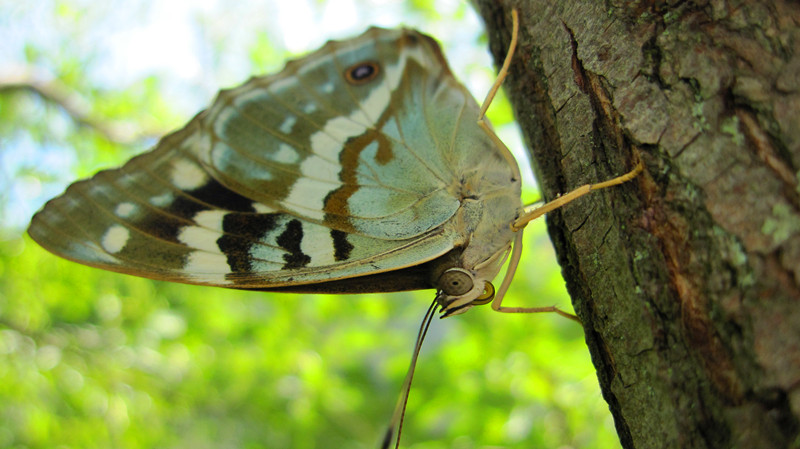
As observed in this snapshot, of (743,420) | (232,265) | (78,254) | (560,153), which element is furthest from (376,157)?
(743,420)

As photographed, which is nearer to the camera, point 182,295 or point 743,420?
point 743,420

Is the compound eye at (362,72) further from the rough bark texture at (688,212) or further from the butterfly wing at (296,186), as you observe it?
the rough bark texture at (688,212)

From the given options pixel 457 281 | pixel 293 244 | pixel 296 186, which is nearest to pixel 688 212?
pixel 457 281

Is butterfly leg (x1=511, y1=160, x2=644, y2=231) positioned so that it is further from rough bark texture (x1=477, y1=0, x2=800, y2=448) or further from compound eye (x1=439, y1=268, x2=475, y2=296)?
compound eye (x1=439, y1=268, x2=475, y2=296)

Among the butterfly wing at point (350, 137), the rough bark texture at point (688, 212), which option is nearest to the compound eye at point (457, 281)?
the butterfly wing at point (350, 137)

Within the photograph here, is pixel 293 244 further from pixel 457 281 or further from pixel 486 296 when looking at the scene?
pixel 486 296

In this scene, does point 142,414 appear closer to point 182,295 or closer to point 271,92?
point 182,295
